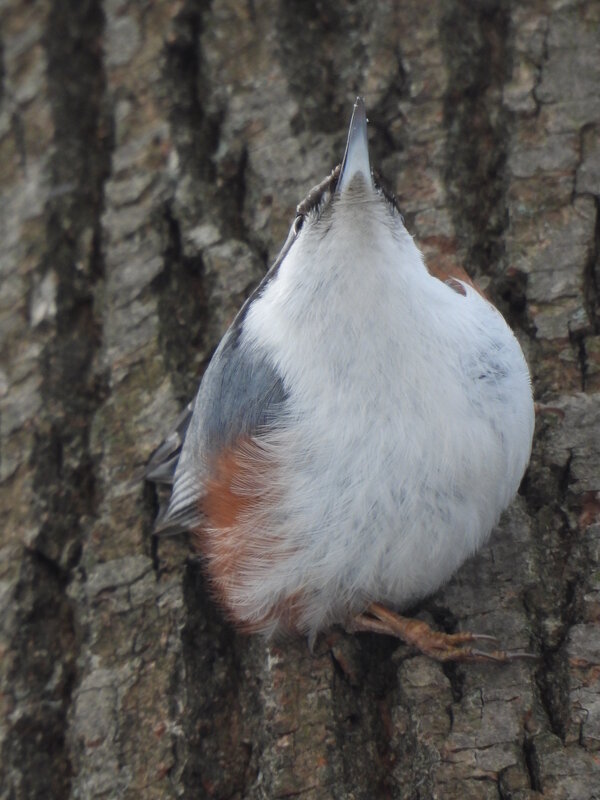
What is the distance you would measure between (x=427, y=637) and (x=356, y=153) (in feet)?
3.38

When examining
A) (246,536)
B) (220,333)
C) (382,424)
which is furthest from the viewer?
(220,333)

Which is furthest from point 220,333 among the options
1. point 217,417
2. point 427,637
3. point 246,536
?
point 427,637

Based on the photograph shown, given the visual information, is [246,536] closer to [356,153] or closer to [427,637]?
[427,637]

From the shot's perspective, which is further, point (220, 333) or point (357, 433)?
point (220, 333)

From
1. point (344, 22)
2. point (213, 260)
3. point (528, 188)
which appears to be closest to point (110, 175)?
point (213, 260)

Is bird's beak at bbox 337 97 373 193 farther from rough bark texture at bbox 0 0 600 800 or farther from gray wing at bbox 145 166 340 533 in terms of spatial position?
rough bark texture at bbox 0 0 600 800

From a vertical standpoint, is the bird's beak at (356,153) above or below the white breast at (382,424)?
above

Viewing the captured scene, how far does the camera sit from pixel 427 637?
1.95m

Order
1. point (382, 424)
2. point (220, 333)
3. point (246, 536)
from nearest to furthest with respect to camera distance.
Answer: point (382, 424) < point (246, 536) < point (220, 333)

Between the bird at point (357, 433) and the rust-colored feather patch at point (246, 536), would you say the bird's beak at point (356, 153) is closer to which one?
the bird at point (357, 433)

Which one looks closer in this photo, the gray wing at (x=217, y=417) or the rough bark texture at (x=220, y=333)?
the rough bark texture at (x=220, y=333)

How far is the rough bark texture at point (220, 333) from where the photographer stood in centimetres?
188

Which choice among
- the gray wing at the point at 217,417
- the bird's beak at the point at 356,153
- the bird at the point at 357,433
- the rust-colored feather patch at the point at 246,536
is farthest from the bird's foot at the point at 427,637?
the bird's beak at the point at 356,153

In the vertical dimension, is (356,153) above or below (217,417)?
above
